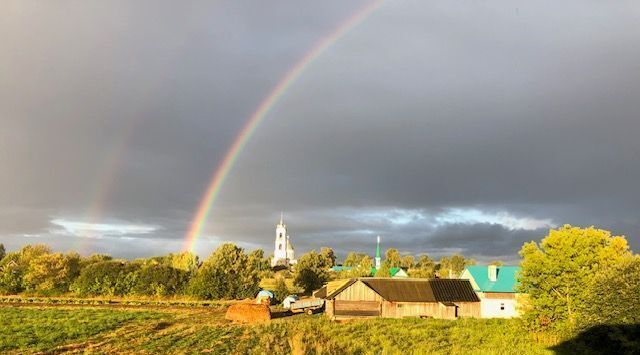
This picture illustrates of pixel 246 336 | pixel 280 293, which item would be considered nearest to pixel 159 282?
pixel 280 293

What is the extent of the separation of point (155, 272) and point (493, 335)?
5620cm

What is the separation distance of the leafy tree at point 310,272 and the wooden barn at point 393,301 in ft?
116

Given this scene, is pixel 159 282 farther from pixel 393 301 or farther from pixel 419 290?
pixel 419 290

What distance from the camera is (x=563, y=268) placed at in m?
34.6

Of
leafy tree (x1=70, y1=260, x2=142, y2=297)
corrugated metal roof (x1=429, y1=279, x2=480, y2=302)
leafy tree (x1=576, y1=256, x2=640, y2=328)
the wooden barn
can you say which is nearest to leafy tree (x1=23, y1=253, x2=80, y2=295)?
leafy tree (x1=70, y1=260, x2=142, y2=297)

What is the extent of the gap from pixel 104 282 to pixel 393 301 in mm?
48484

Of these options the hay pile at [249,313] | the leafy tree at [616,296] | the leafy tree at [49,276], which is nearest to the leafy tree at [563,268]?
the leafy tree at [616,296]

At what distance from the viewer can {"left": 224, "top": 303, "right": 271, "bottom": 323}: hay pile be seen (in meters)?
45.8

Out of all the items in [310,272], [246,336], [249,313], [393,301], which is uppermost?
[310,272]

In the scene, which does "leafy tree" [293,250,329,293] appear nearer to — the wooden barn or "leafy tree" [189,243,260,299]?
"leafy tree" [189,243,260,299]

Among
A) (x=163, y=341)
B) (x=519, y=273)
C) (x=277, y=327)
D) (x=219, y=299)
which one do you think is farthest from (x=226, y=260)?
(x=519, y=273)

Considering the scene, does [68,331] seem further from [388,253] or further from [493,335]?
[388,253]

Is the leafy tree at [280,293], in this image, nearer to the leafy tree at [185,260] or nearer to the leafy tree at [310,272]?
the leafy tree at [310,272]

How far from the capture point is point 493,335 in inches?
1483
